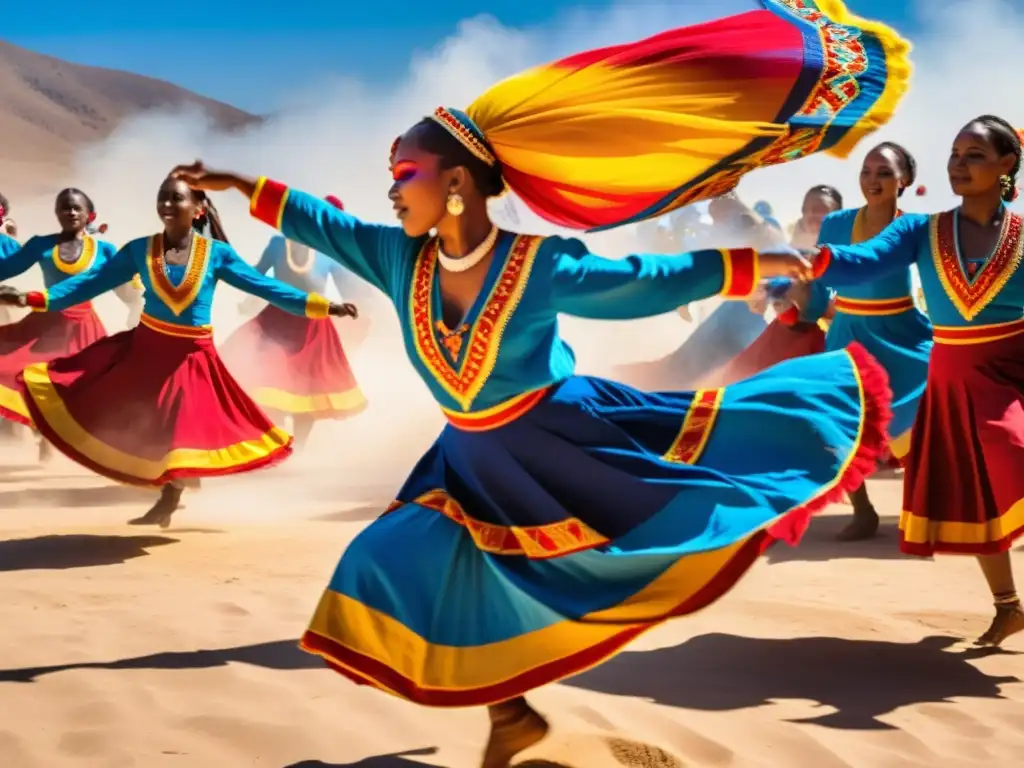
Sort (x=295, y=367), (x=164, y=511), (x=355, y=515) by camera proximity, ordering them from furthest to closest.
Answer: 1. (x=295, y=367)
2. (x=355, y=515)
3. (x=164, y=511)

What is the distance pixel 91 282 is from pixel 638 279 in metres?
4.69

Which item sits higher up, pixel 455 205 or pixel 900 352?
pixel 455 205

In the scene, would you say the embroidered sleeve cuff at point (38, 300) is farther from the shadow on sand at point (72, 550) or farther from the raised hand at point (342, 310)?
the raised hand at point (342, 310)

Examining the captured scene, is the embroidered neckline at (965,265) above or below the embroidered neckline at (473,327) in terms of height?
above

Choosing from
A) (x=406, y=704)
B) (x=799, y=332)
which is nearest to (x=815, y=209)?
(x=799, y=332)

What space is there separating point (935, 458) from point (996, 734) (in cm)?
132

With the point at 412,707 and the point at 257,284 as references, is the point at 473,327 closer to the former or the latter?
the point at 412,707

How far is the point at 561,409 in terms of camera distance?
12.4 ft

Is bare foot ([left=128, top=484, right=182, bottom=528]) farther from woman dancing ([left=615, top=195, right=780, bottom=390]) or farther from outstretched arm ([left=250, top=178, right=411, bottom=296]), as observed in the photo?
woman dancing ([left=615, top=195, right=780, bottom=390])

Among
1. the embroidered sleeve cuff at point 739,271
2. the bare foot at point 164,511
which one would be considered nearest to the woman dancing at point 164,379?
the bare foot at point 164,511

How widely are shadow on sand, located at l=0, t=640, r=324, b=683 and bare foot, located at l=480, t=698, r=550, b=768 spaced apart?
117 cm

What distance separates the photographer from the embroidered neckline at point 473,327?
12.1ft

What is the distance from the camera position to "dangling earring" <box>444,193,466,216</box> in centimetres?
376

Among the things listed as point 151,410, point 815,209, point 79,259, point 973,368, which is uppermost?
point 815,209
